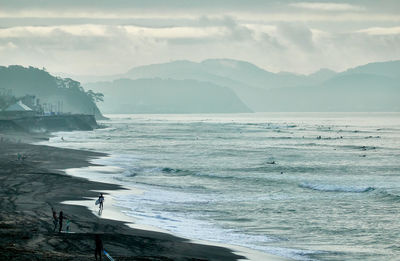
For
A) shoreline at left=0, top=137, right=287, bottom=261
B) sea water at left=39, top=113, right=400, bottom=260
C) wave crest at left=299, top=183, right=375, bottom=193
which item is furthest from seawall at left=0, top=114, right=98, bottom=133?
wave crest at left=299, top=183, right=375, bottom=193

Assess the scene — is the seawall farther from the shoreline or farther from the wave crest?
the wave crest

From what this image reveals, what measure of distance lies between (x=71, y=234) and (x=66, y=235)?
1.52 ft

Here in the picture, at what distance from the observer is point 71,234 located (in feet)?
98.9

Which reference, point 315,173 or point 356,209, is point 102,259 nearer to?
point 356,209

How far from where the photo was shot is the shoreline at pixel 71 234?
26.6m

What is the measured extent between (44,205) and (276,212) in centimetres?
1561

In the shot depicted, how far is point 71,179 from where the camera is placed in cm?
5722

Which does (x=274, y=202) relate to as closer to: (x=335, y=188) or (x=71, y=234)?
(x=335, y=188)

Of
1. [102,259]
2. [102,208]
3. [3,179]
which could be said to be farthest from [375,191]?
[102,259]

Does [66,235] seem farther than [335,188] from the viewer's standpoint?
No

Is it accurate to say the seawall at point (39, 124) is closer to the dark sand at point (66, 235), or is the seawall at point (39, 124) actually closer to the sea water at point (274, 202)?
the sea water at point (274, 202)

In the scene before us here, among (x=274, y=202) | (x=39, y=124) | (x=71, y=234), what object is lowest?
(x=274, y=202)

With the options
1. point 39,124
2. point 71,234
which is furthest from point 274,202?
point 39,124

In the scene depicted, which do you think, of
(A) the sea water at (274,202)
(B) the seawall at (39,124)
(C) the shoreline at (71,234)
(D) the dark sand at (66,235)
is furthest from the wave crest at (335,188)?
(B) the seawall at (39,124)
